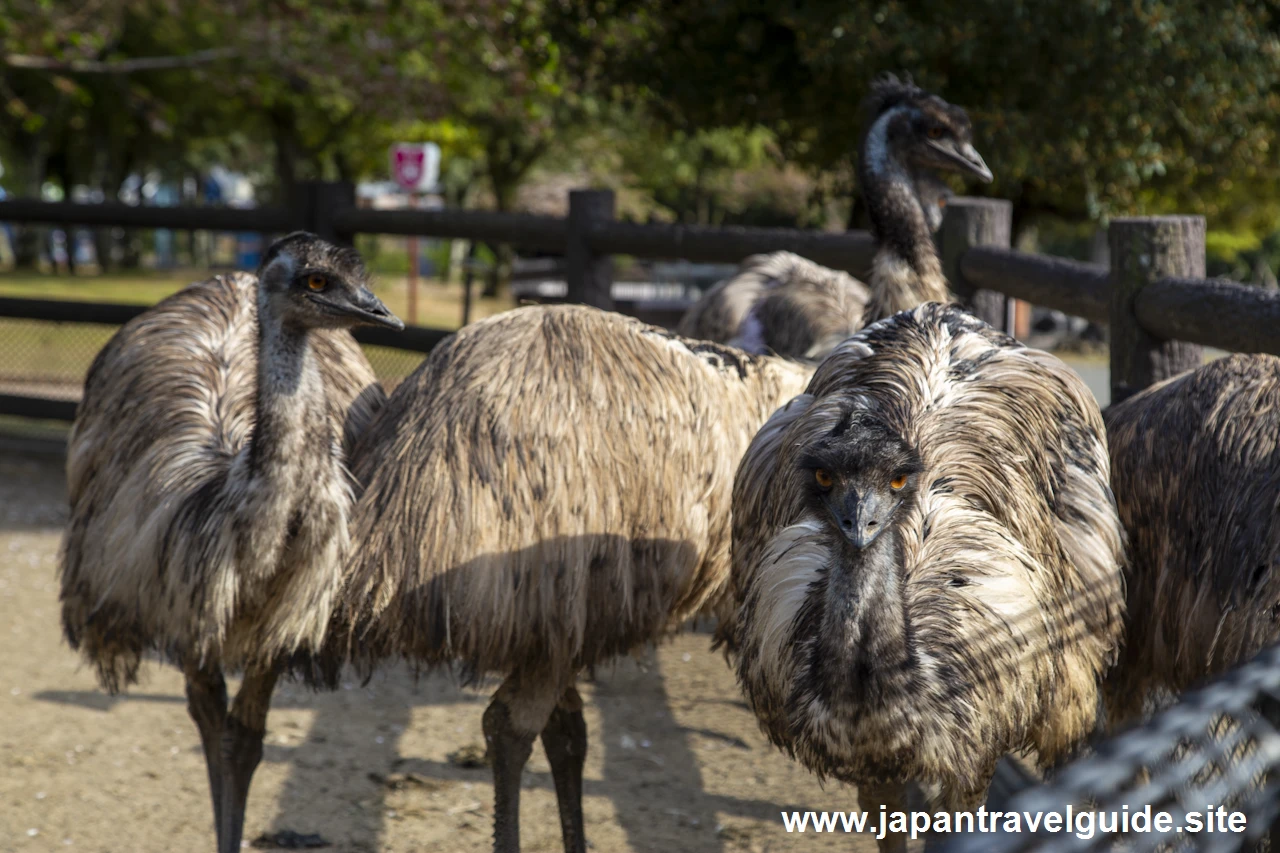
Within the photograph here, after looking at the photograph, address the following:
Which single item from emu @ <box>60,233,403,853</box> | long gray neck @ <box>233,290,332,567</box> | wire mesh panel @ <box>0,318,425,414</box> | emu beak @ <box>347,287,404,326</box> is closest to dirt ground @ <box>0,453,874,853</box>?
emu @ <box>60,233,403,853</box>

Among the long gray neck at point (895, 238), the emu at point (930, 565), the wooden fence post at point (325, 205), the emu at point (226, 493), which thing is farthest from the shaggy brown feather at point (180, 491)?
the wooden fence post at point (325, 205)

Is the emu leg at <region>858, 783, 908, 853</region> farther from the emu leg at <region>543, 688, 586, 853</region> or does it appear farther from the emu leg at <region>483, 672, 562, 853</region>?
the emu leg at <region>543, 688, 586, 853</region>

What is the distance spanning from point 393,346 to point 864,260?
9.76 feet

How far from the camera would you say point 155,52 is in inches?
1046

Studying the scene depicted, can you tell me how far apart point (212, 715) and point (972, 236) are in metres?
3.34

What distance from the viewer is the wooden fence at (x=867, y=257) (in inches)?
147

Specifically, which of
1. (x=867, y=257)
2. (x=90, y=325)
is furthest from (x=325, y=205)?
(x=867, y=257)

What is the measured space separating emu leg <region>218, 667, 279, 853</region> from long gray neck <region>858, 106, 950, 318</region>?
2.13 m

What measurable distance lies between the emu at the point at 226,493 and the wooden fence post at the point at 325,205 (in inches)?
143

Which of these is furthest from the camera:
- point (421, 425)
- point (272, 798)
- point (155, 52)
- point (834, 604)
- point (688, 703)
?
point (155, 52)

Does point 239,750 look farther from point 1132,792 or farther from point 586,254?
point 586,254

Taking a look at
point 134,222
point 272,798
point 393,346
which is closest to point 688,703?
point 272,798

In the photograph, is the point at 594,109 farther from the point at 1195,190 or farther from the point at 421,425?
the point at 421,425

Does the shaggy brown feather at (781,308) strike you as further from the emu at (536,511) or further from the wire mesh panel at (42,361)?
the wire mesh panel at (42,361)
